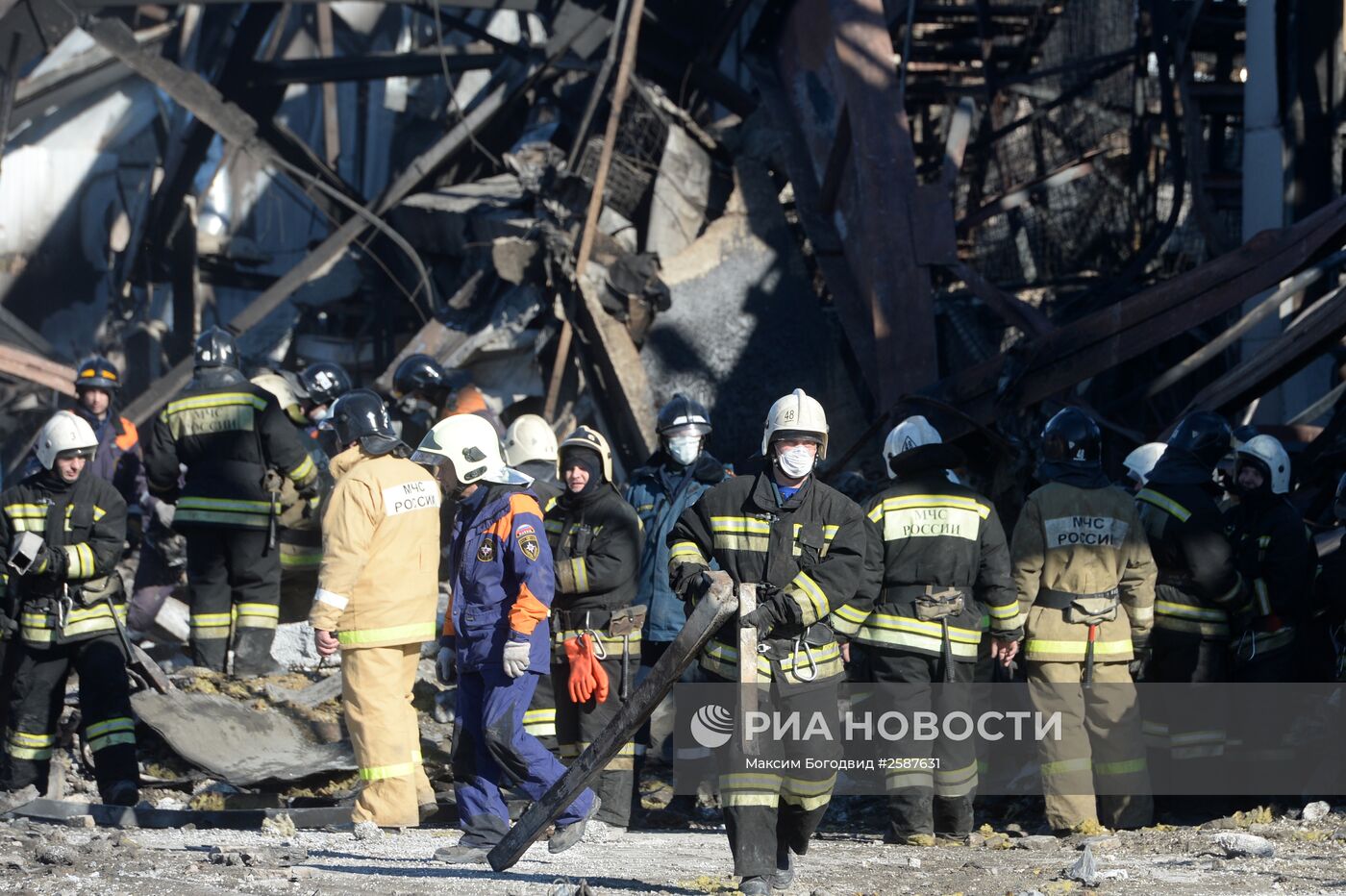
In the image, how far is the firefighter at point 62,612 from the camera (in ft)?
22.0

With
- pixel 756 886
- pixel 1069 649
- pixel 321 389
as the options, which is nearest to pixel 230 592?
pixel 321 389

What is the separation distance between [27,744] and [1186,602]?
4.98 m

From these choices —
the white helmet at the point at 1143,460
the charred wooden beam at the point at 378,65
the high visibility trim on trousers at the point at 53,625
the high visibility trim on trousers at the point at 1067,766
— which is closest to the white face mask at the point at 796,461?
the high visibility trim on trousers at the point at 1067,766

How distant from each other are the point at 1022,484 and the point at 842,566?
114 inches

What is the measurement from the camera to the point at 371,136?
14695 millimetres

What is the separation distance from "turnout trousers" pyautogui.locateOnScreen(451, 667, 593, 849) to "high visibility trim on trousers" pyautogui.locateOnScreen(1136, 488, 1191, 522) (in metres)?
2.71

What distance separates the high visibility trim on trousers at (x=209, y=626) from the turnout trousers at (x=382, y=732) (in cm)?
196

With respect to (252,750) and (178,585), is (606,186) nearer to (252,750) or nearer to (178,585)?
(178,585)

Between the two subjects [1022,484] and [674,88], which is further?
[674,88]

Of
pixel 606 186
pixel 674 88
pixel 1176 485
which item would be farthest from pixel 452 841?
pixel 674 88

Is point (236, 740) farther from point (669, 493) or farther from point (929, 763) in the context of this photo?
point (929, 763)

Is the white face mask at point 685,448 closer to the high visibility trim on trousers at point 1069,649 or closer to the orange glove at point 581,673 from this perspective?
the orange glove at point 581,673

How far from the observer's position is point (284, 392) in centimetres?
887

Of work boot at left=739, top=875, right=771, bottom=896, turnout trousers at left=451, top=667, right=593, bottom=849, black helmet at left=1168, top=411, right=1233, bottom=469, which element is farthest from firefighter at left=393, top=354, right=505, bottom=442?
work boot at left=739, top=875, right=771, bottom=896
